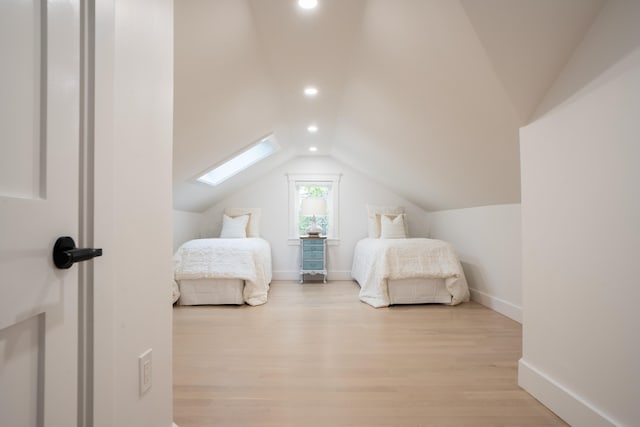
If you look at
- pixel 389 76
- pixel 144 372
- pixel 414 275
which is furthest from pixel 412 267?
pixel 144 372

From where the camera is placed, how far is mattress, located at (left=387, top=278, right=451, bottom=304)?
3.55 m

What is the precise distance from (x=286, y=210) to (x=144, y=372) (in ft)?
14.5

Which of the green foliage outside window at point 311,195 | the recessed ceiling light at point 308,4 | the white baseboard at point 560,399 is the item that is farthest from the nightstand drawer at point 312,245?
the recessed ceiling light at point 308,4

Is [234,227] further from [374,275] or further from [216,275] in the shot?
[374,275]

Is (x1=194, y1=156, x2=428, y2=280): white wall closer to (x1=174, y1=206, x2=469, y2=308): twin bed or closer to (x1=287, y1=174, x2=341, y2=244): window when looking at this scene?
(x1=287, y1=174, x2=341, y2=244): window

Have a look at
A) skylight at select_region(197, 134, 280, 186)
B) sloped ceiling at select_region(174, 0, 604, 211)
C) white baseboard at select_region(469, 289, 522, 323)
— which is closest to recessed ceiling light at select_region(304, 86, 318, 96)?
sloped ceiling at select_region(174, 0, 604, 211)

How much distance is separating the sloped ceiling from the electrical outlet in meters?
1.58

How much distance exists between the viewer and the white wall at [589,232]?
45.4 inches

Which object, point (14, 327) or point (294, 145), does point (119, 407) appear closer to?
point (14, 327)

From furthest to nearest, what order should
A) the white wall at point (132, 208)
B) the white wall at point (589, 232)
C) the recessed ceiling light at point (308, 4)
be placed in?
the recessed ceiling light at point (308, 4) < the white wall at point (589, 232) < the white wall at point (132, 208)

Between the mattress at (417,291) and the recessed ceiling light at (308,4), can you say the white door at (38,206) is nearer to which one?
the recessed ceiling light at (308,4)

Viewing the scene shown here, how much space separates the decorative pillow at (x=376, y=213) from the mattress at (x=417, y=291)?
1546mm

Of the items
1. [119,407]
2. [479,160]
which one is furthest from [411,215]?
[119,407]

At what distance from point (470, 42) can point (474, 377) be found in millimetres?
1844
